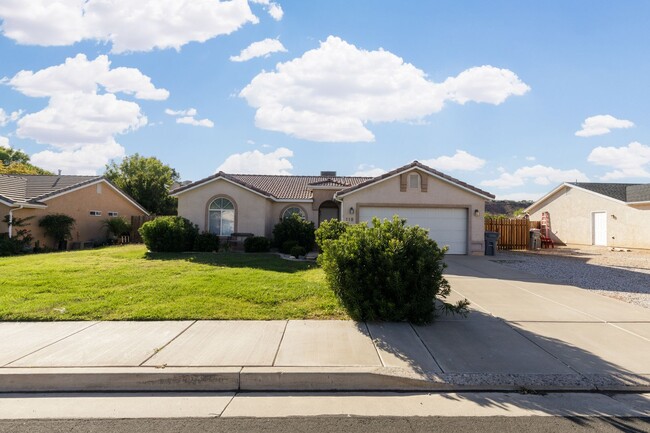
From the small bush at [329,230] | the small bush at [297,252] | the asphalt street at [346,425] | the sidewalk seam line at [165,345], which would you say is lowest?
the asphalt street at [346,425]

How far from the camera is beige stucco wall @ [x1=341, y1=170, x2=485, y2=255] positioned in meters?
17.2

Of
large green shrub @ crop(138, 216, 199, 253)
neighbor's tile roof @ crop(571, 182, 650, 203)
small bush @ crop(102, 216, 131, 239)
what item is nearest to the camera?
large green shrub @ crop(138, 216, 199, 253)

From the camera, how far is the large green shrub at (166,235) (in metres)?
16.7

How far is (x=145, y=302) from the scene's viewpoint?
7.73 m

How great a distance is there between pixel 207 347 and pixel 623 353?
6.05 m

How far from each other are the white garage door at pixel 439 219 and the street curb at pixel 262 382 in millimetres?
12802

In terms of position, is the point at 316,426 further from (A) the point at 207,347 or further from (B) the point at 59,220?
(B) the point at 59,220

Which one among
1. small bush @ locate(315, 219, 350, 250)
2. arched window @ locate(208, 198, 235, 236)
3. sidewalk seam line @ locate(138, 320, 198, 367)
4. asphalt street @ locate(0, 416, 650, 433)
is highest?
arched window @ locate(208, 198, 235, 236)

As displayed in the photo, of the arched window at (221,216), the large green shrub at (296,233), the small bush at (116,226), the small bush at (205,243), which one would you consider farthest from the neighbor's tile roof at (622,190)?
the small bush at (116,226)

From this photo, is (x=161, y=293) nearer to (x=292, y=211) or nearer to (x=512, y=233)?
(x=292, y=211)

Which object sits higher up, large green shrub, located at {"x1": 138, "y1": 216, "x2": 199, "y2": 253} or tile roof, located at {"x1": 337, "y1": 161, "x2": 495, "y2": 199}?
tile roof, located at {"x1": 337, "y1": 161, "x2": 495, "y2": 199}

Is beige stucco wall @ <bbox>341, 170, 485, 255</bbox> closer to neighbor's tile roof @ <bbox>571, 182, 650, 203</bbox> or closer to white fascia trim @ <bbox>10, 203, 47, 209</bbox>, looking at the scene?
neighbor's tile roof @ <bbox>571, 182, 650, 203</bbox>

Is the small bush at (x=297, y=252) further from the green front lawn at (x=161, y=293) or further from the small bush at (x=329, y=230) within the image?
the small bush at (x=329, y=230)

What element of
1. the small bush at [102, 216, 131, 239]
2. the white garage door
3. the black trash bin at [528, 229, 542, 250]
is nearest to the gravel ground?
the white garage door
